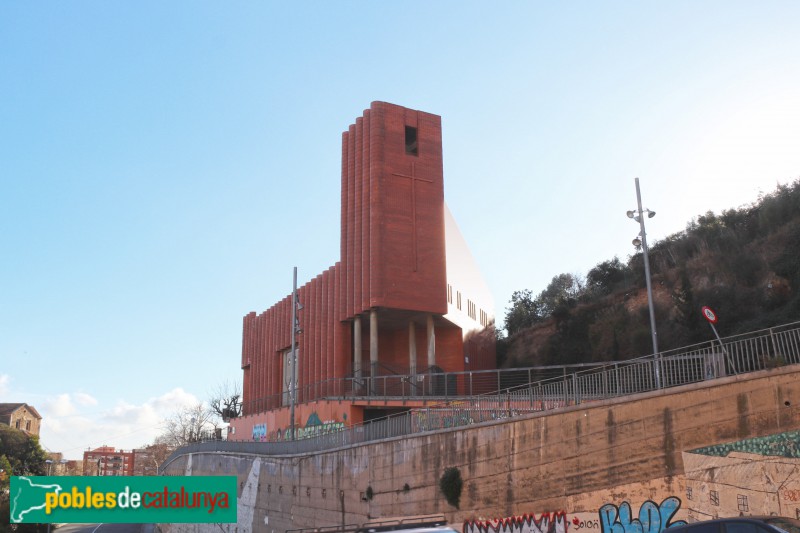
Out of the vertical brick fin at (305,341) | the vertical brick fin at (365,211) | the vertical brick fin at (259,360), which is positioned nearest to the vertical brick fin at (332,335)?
the vertical brick fin at (305,341)

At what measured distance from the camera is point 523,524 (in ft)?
61.5

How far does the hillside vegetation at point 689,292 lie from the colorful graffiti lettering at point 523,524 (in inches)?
689

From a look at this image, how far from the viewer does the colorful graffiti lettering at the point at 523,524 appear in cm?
1780

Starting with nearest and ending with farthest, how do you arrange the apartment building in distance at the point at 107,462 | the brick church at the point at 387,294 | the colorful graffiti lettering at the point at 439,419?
the colorful graffiti lettering at the point at 439,419
the brick church at the point at 387,294
the apartment building in distance at the point at 107,462

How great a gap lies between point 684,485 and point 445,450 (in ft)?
27.6

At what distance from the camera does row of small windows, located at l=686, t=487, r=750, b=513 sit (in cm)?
1443

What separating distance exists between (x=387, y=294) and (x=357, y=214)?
264 inches

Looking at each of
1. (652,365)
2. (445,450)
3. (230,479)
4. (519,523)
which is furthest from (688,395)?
(230,479)

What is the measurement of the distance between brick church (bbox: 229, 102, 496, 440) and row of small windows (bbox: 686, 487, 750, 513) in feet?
71.0

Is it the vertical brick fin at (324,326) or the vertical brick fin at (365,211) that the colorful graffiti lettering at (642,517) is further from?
the vertical brick fin at (324,326)

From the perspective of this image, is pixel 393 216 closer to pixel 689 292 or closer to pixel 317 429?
pixel 317 429

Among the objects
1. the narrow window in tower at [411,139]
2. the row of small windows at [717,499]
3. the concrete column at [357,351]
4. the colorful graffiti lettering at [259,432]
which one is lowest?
the row of small windows at [717,499]

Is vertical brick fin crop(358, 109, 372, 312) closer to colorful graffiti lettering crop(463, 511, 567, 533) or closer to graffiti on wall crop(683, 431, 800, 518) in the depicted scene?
colorful graffiti lettering crop(463, 511, 567, 533)

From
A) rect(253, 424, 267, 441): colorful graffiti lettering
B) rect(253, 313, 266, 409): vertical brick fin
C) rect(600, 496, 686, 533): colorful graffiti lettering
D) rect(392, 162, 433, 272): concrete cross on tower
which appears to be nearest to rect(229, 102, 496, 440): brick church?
rect(392, 162, 433, 272): concrete cross on tower
